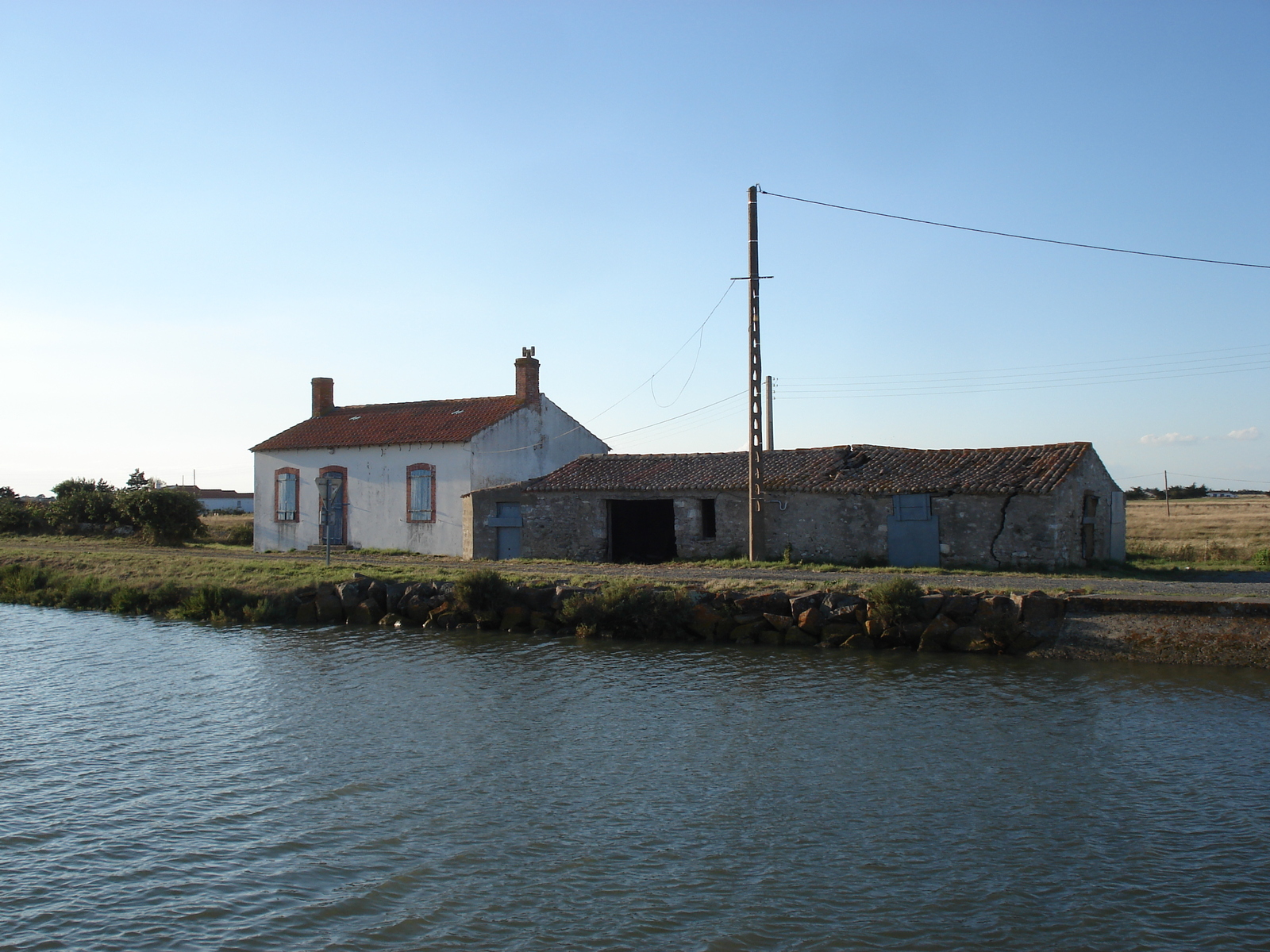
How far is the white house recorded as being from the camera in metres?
27.7

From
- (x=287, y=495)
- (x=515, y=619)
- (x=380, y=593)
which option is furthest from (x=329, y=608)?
(x=287, y=495)

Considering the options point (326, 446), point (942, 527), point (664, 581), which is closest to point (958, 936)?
point (664, 581)

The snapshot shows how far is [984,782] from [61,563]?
25.6 meters

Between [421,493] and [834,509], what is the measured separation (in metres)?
12.7

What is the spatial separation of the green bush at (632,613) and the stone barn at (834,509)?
647 centimetres

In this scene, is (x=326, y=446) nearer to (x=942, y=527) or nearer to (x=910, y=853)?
(x=942, y=527)

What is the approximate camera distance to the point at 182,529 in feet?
111

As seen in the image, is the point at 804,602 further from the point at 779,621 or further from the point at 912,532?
the point at 912,532

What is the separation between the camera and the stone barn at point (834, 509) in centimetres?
2067

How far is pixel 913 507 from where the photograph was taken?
70.1ft

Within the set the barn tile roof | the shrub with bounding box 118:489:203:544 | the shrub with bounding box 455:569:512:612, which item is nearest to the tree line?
the shrub with bounding box 118:489:203:544

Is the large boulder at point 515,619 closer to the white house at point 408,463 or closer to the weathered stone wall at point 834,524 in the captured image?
A: the weathered stone wall at point 834,524

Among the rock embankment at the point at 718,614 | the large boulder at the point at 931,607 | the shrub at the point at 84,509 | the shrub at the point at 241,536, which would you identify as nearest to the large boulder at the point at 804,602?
the rock embankment at the point at 718,614

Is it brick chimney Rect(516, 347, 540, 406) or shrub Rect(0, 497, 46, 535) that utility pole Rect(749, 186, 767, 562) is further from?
shrub Rect(0, 497, 46, 535)
